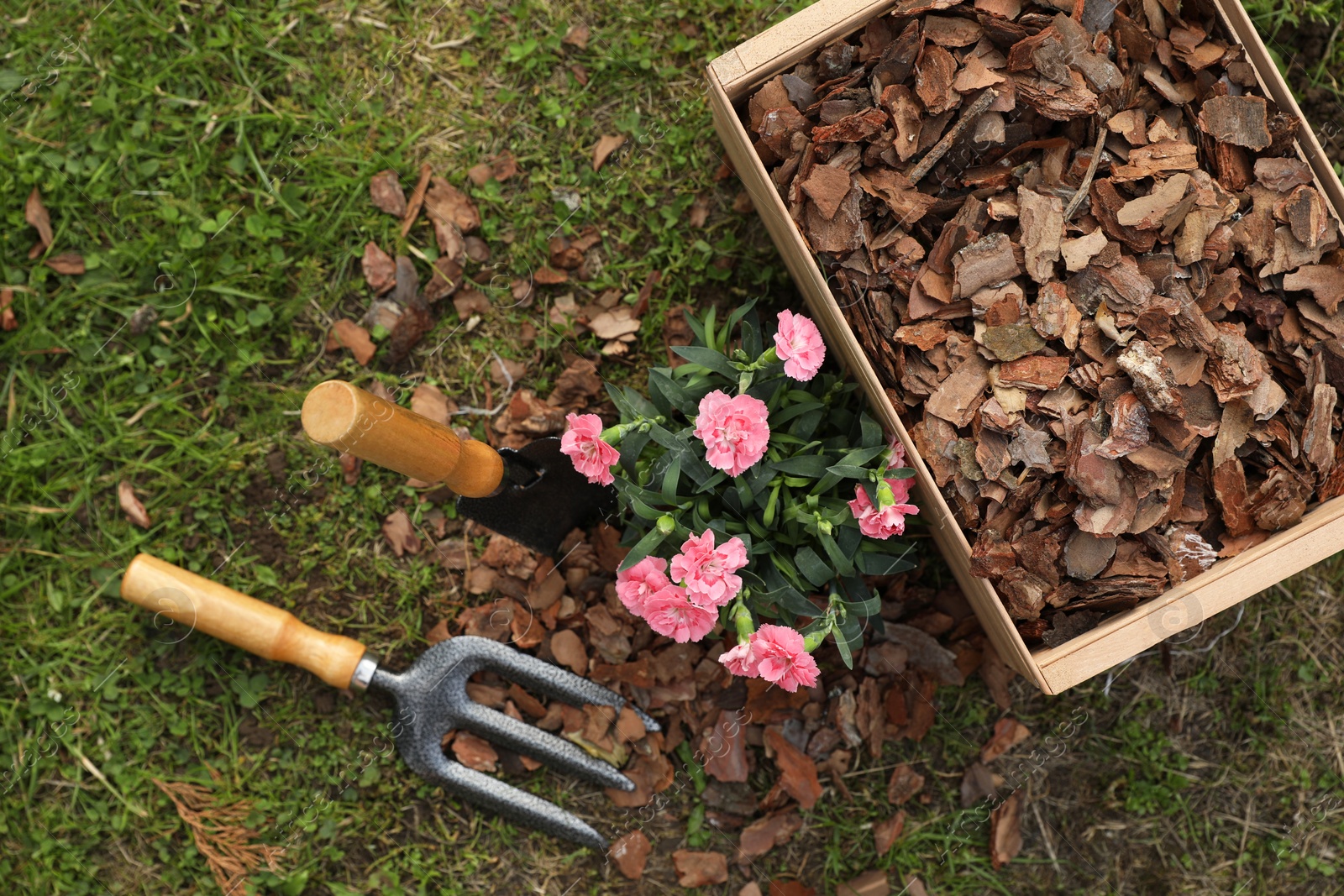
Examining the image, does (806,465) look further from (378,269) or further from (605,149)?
(378,269)

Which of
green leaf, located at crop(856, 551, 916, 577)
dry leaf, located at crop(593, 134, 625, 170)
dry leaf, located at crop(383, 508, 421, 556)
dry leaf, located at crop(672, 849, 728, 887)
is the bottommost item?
dry leaf, located at crop(672, 849, 728, 887)

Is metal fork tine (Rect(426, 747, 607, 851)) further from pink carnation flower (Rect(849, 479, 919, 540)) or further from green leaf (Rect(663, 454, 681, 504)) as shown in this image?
pink carnation flower (Rect(849, 479, 919, 540))

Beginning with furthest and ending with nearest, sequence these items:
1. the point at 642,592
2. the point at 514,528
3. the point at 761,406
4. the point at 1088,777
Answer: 1. the point at 1088,777
2. the point at 514,528
3. the point at 642,592
4. the point at 761,406

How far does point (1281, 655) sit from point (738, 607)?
1.67 m

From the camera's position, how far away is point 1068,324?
1.73 metres

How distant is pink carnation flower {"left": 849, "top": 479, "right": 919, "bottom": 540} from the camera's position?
1.67 meters

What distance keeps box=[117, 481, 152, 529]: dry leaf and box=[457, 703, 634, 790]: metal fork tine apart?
1.03 m

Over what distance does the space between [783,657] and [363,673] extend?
1.13 metres

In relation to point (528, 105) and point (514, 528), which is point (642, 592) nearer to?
point (514, 528)

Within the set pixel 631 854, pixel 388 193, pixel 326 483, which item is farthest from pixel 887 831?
pixel 388 193

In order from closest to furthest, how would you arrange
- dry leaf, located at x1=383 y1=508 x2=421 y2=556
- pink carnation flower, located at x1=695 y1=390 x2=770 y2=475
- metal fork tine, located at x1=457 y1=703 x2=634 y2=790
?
pink carnation flower, located at x1=695 y1=390 x2=770 y2=475
metal fork tine, located at x1=457 y1=703 x2=634 y2=790
dry leaf, located at x1=383 y1=508 x2=421 y2=556

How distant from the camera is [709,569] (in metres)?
1.62

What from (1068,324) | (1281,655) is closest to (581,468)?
(1068,324)

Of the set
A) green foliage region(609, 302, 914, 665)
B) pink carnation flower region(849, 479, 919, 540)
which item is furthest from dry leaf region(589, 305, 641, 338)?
pink carnation flower region(849, 479, 919, 540)
